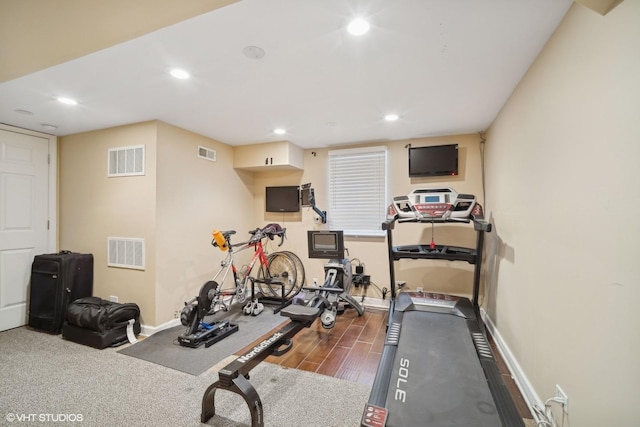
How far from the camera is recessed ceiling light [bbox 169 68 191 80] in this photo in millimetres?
2045

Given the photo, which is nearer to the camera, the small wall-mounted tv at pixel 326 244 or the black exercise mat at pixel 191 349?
the black exercise mat at pixel 191 349

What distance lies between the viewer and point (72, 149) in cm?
367

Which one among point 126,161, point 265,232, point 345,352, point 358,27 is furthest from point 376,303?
point 126,161

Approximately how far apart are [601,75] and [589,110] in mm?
152

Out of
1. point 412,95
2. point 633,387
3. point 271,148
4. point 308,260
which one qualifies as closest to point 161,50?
point 412,95

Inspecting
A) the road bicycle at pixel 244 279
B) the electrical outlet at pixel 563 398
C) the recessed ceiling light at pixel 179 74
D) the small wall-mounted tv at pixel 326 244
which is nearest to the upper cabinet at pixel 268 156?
the road bicycle at pixel 244 279

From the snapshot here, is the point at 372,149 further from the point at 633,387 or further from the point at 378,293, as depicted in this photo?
the point at 633,387

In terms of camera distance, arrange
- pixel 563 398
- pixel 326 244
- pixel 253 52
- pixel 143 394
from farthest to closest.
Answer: pixel 326 244, pixel 143 394, pixel 253 52, pixel 563 398

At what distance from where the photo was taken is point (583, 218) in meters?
1.31

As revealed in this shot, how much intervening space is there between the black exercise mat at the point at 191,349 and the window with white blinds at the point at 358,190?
1.83 metres

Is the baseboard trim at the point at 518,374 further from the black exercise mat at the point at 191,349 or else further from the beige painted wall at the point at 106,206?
the beige painted wall at the point at 106,206

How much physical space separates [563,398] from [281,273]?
A: 368 centimetres

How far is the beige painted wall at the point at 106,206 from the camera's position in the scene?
10.3ft

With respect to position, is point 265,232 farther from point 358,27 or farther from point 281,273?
point 358,27
